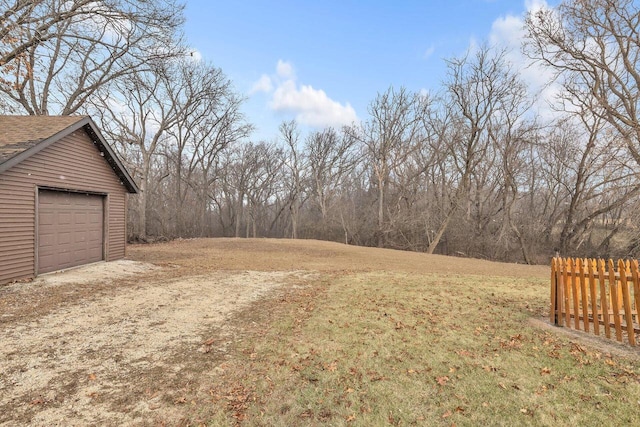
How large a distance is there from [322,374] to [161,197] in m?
35.5

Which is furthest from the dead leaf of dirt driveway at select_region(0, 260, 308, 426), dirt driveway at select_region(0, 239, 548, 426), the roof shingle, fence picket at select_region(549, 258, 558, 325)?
the roof shingle

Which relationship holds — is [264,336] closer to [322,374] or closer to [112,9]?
[322,374]

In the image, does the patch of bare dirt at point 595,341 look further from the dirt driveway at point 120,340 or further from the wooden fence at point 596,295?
the dirt driveway at point 120,340

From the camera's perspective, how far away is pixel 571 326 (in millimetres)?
5148

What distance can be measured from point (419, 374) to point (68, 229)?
10.2m

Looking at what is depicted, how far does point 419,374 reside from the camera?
3717 mm

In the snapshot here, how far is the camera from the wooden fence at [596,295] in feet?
14.3

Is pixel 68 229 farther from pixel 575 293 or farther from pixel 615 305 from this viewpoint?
pixel 615 305

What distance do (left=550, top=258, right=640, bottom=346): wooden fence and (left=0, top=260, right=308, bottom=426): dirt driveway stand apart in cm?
519

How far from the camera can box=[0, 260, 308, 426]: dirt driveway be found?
3049 millimetres

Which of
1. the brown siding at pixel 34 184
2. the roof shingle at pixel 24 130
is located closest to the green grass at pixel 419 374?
the brown siding at pixel 34 184

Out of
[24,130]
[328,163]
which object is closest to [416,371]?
[24,130]

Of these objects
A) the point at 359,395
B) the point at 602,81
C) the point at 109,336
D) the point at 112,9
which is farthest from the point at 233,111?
the point at 359,395

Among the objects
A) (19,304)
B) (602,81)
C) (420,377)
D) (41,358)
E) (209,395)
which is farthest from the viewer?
(602,81)
